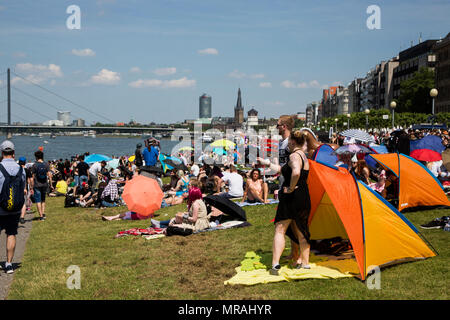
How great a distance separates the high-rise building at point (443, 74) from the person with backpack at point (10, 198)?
61157mm

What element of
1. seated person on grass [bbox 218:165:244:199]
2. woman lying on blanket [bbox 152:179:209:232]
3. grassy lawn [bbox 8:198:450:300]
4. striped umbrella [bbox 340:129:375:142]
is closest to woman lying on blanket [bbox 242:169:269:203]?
seated person on grass [bbox 218:165:244:199]

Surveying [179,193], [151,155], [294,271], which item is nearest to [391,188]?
[294,271]

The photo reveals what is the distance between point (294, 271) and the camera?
6242 millimetres

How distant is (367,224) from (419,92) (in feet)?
238

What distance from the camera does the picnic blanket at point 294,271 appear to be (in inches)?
238

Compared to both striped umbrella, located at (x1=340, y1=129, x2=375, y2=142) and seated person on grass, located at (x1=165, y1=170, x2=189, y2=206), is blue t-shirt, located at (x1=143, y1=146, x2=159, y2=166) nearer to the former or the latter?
seated person on grass, located at (x1=165, y1=170, x2=189, y2=206)

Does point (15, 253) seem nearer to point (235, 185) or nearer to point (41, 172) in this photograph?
point (41, 172)

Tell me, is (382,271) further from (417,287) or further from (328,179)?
(328,179)

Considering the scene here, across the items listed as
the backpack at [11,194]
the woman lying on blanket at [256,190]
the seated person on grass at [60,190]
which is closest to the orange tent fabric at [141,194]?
the woman lying on blanket at [256,190]

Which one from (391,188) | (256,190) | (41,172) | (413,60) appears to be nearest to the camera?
(391,188)

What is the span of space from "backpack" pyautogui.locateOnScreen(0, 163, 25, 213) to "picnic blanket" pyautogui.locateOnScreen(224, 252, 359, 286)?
3359 mm

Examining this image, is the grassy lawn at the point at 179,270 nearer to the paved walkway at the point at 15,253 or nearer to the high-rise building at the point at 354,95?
the paved walkway at the point at 15,253

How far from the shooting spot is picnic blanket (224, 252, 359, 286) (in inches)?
238
